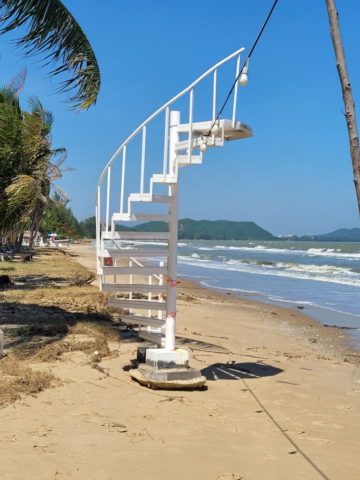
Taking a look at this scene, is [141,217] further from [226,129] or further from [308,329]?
[308,329]

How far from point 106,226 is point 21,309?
14.3 ft

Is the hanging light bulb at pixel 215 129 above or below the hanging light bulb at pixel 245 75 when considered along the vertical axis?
below

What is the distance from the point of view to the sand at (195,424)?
3576mm

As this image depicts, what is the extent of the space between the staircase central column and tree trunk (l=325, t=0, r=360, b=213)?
2853mm

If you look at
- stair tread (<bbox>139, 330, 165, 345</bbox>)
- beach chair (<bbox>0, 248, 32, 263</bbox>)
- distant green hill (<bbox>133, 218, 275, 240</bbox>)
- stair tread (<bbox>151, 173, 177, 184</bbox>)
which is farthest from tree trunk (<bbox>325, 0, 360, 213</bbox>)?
distant green hill (<bbox>133, 218, 275, 240</bbox>)

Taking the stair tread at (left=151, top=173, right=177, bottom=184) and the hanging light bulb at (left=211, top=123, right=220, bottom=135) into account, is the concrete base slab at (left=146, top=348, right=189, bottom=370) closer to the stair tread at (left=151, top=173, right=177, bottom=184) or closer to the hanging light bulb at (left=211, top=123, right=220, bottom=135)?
the stair tread at (left=151, top=173, right=177, bottom=184)

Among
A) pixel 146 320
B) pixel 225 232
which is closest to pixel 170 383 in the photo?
pixel 146 320

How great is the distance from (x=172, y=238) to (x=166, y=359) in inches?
53.4

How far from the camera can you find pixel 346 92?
116 inches

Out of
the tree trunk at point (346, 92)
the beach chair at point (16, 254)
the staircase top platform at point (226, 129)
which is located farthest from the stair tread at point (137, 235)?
the beach chair at point (16, 254)

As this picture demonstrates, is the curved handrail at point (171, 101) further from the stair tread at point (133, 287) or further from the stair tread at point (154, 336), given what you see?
the stair tread at point (154, 336)

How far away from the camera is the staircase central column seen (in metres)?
5.75

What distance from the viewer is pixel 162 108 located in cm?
555

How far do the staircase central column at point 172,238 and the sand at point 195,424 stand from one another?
0.71 m
